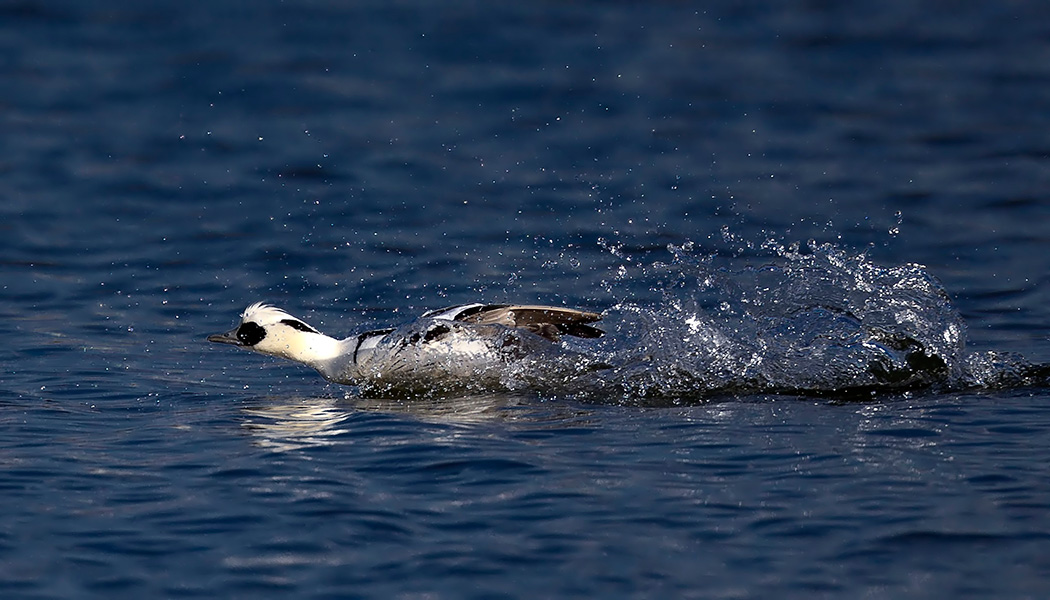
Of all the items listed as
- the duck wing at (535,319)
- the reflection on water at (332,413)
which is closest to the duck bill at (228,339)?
the reflection on water at (332,413)

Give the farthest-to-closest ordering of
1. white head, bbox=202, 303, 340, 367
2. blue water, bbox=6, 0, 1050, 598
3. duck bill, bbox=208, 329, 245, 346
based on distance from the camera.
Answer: white head, bbox=202, 303, 340, 367 < duck bill, bbox=208, 329, 245, 346 < blue water, bbox=6, 0, 1050, 598

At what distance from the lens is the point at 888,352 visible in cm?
920

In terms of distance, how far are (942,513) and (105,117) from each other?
511 inches

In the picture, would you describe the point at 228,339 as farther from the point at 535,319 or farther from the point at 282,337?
the point at 535,319

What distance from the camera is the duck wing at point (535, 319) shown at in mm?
9516

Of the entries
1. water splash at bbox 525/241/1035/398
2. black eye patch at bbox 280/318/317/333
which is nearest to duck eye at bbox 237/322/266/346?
black eye patch at bbox 280/318/317/333

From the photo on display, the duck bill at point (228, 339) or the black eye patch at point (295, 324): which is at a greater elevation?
the black eye patch at point (295, 324)

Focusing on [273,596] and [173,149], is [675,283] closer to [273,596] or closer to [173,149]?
[173,149]

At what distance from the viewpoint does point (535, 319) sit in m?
9.55

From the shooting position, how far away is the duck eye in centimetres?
1040

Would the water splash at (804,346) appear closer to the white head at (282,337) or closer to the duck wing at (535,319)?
the duck wing at (535,319)

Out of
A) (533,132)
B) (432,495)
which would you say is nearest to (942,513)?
(432,495)

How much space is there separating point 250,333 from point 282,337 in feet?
0.86

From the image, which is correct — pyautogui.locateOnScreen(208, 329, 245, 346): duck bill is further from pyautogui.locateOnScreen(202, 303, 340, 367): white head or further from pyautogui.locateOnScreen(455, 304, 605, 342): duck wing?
pyautogui.locateOnScreen(455, 304, 605, 342): duck wing
